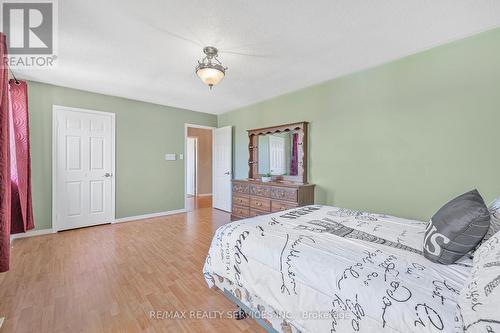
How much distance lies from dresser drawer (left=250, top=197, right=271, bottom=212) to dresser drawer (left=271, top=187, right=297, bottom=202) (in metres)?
0.17

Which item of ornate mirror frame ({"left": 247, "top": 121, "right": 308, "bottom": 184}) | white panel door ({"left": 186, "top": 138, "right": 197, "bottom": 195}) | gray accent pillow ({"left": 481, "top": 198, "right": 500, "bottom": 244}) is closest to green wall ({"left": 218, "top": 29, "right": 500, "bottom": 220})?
ornate mirror frame ({"left": 247, "top": 121, "right": 308, "bottom": 184})

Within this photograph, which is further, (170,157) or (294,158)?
(170,157)

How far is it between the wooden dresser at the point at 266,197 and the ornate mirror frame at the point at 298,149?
0.88 ft

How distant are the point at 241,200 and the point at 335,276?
10.3 feet

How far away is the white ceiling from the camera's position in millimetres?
1795

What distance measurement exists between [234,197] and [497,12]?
3968 millimetres

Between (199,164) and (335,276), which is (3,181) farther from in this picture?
(199,164)

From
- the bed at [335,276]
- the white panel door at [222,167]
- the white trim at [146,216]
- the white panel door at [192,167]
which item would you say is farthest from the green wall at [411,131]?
the white panel door at [192,167]

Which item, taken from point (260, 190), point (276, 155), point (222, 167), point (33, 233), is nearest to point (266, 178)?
point (260, 190)

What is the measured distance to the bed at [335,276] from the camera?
0.92 meters

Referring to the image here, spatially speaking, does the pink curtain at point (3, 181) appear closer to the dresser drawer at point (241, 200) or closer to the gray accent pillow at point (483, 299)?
the gray accent pillow at point (483, 299)

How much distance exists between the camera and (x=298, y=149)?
371 cm

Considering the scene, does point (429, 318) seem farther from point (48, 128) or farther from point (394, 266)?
point (48, 128)

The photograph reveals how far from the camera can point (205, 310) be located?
1755 millimetres
